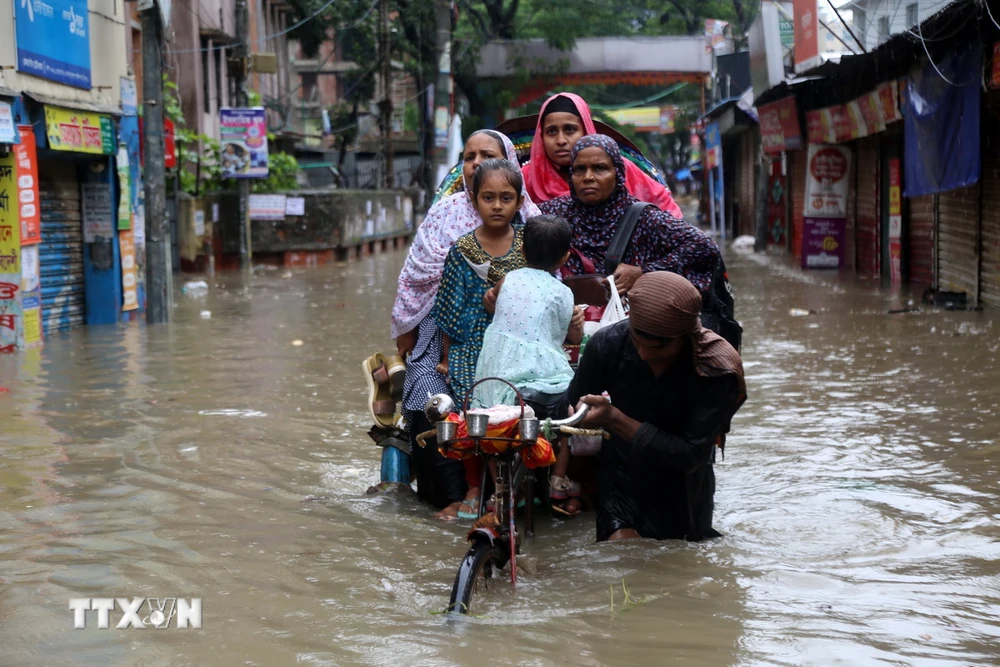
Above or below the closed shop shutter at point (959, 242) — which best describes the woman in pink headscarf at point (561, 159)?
above

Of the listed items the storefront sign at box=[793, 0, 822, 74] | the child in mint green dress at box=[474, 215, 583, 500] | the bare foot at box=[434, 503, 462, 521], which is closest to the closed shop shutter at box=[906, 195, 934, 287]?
the storefront sign at box=[793, 0, 822, 74]

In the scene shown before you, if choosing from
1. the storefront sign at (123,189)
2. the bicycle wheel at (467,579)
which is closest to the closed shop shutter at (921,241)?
the storefront sign at (123,189)

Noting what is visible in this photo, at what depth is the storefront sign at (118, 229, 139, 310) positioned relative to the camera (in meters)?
15.1

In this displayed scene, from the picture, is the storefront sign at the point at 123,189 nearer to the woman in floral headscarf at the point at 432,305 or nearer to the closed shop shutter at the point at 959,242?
the closed shop shutter at the point at 959,242

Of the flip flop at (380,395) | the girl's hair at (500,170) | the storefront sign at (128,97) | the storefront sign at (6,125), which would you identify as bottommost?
the flip flop at (380,395)

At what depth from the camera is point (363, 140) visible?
1770 inches

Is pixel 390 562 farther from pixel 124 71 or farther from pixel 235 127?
pixel 235 127

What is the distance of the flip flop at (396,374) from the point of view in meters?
5.96

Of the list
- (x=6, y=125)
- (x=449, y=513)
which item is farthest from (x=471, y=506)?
(x=6, y=125)

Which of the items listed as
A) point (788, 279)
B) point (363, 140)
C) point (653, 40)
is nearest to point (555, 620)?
point (788, 279)

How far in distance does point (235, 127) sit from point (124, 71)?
343 inches

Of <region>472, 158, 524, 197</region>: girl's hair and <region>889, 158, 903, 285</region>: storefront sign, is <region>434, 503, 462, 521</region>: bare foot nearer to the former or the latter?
<region>472, 158, 524, 197</region>: girl's hair

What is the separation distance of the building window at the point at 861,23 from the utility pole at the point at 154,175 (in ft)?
25.5

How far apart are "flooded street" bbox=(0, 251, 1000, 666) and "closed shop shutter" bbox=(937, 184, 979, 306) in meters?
4.42
